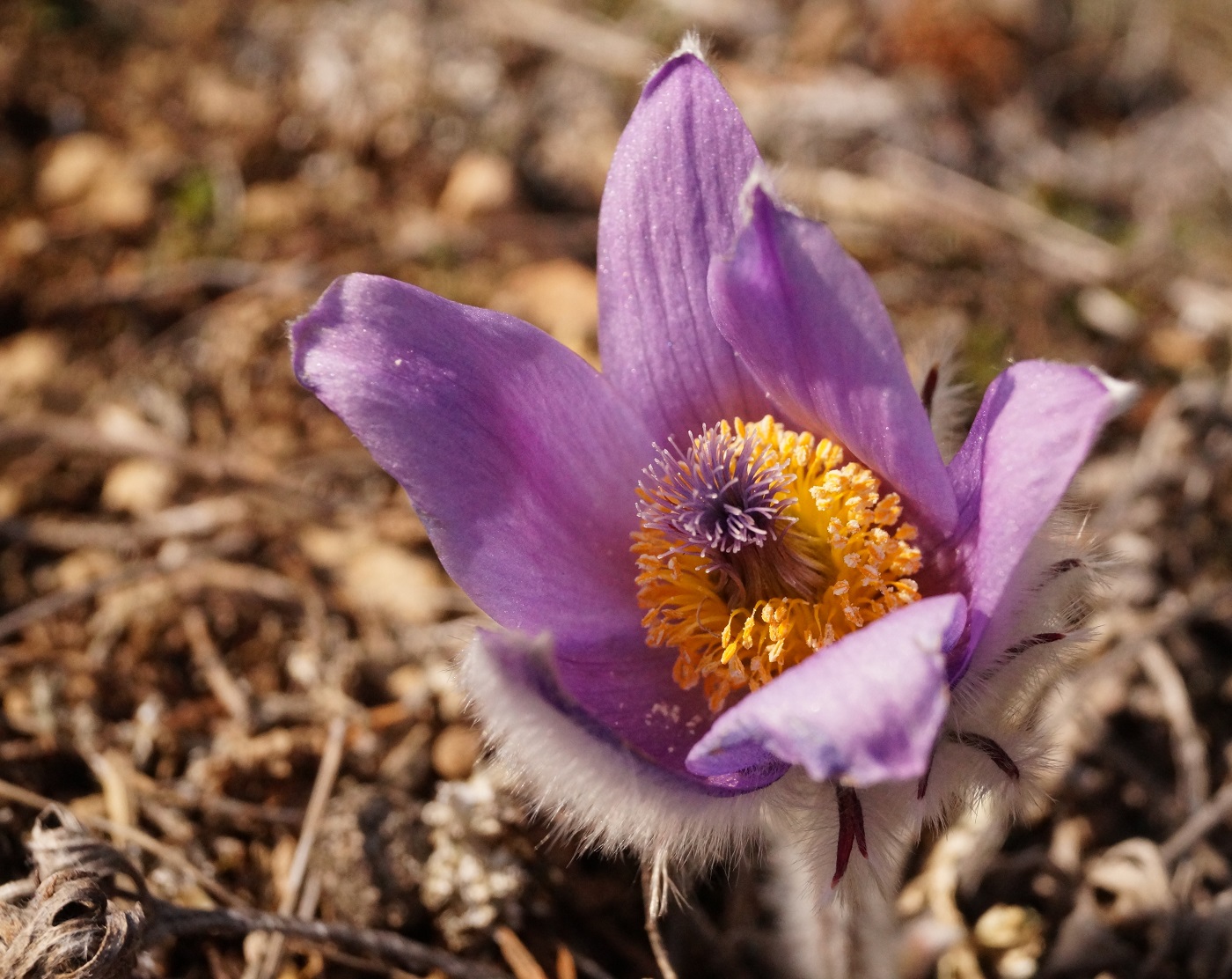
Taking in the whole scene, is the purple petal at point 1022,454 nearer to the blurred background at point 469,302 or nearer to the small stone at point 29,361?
the blurred background at point 469,302

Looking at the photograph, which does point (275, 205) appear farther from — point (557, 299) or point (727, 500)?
point (727, 500)

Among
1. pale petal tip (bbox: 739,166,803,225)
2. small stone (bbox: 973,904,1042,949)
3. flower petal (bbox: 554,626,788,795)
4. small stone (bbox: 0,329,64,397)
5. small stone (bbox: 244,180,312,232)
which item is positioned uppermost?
pale petal tip (bbox: 739,166,803,225)

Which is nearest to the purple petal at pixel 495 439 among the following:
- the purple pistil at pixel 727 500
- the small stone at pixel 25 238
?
the purple pistil at pixel 727 500

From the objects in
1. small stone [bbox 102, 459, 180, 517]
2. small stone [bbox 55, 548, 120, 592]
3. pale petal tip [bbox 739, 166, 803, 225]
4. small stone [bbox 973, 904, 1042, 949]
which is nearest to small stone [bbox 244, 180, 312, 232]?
small stone [bbox 102, 459, 180, 517]

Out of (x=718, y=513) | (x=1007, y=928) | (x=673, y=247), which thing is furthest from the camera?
(x=1007, y=928)

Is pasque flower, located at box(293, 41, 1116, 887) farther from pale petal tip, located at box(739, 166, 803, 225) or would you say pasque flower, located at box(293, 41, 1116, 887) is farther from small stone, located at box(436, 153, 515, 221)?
small stone, located at box(436, 153, 515, 221)

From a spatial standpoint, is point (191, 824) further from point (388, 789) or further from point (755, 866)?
point (755, 866)

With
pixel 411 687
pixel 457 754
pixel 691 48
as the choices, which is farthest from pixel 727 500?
pixel 411 687
